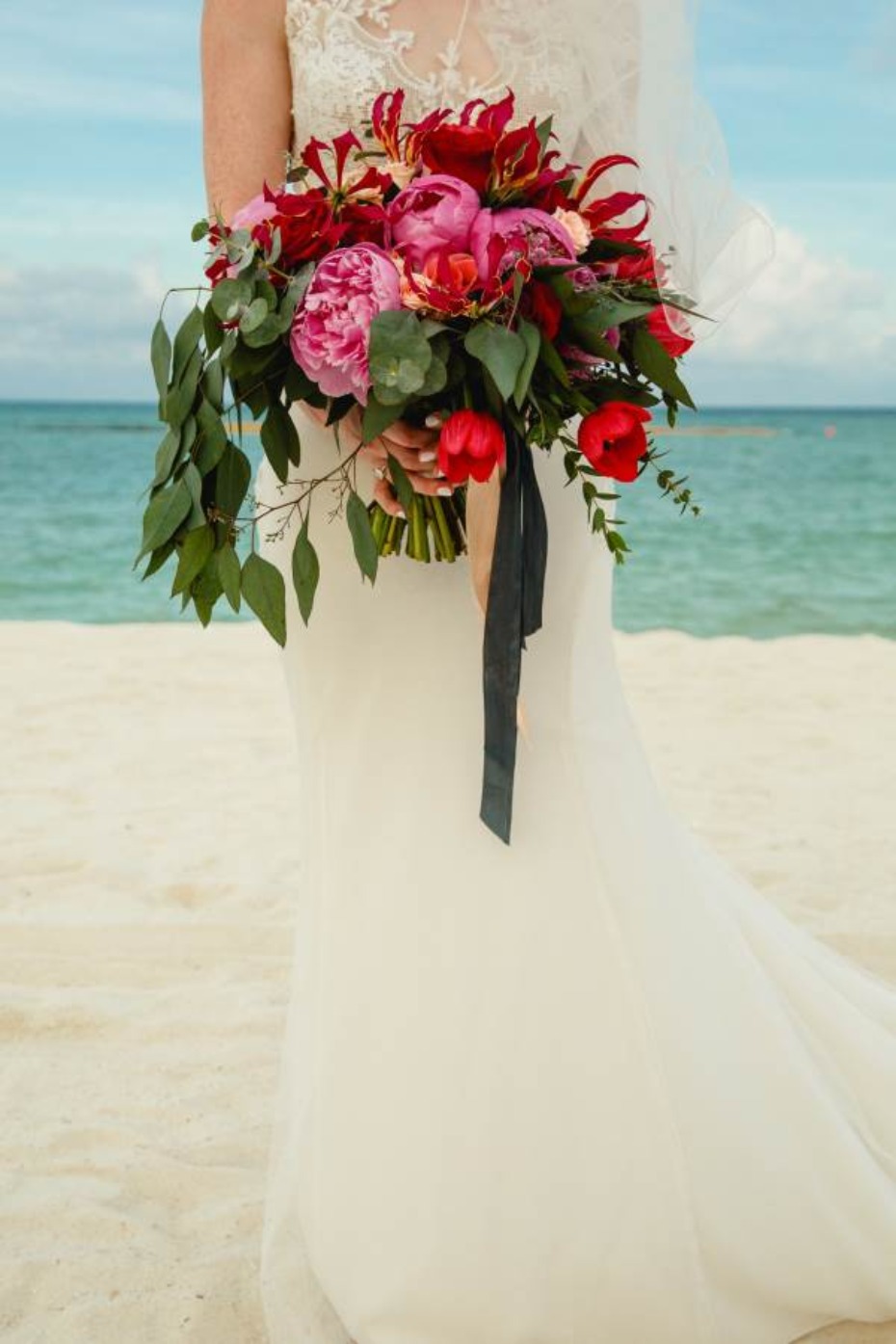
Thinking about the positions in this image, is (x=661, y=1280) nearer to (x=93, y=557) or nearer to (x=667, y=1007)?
(x=667, y=1007)

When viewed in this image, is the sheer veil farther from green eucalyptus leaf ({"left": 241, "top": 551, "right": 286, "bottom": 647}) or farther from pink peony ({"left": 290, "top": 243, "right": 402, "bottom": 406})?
green eucalyptus leaf ({"left": 241, "top": 551, "right": 286, "bottom": 647})

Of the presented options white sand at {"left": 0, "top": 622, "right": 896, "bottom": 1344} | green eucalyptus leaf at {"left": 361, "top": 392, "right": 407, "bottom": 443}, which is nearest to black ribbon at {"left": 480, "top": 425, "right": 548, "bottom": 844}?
green eucalyptus leaf at {"left": 361, "top": 392, "right": 407, "bottom": 443}

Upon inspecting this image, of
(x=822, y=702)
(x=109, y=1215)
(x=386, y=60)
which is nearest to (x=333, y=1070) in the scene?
(x=109, y=1215)

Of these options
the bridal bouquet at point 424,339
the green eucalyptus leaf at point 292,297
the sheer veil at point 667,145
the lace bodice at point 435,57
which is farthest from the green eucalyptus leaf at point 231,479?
the sheer veil at point 667,145

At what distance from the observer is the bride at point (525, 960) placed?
246 cm

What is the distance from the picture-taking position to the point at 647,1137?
2457 millimetres

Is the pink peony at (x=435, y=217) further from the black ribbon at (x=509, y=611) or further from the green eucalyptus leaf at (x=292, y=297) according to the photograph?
the black ribbon at (x=509, y=611)

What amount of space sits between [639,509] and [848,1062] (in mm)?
23008

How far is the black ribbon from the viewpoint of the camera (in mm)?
2289

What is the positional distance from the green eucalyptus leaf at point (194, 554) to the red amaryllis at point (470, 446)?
371 mm

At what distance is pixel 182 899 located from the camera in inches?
198

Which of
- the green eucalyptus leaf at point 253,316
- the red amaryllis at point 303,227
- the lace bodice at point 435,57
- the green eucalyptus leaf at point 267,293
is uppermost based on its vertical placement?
the lace bodice at point 435,57

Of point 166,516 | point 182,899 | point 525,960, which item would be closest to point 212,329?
point 166,516

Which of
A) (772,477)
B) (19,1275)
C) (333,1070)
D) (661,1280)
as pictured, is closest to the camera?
(661,1280)
